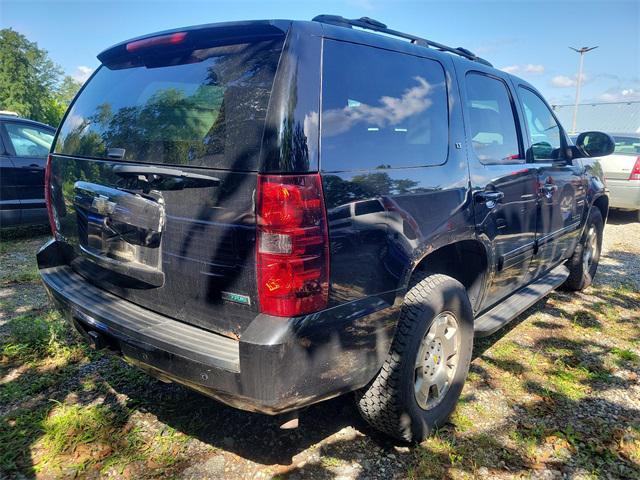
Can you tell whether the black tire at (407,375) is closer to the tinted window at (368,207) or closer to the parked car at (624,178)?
the tinted window at (368,207)

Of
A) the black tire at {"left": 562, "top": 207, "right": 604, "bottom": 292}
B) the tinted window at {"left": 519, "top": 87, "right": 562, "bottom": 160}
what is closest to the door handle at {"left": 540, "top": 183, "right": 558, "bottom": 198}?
the tinted window at {"left": 519, "top": 87, "right": 562, "bottom": 160}

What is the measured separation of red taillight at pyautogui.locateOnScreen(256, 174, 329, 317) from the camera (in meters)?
1.75

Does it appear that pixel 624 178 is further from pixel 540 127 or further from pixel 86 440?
pixel 86 440

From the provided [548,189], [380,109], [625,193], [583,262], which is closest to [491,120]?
[548,189]

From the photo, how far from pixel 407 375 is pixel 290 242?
3.14ft

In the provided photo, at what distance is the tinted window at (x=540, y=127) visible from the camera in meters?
3.64

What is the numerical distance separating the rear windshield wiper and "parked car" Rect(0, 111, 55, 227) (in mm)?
5002

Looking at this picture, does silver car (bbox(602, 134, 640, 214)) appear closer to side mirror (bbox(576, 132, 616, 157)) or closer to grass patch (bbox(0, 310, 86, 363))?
side mirror (bbox(576, 132, 616, 157))

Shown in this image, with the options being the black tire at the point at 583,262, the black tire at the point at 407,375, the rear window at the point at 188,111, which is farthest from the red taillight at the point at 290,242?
the black tire at the point at 583,262

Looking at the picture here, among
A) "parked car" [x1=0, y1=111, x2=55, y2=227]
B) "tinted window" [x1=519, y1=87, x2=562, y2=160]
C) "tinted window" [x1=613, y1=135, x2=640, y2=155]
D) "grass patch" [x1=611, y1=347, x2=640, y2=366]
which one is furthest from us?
"tinted window" [x1=613, y1=135, x2=640, y2=155]

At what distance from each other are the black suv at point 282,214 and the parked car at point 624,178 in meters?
6.82

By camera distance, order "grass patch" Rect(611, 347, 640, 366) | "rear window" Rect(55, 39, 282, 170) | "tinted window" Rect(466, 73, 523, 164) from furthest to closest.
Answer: "grass patch" Rect(611, 347, 640, 366) < "tinted window" Rect(466, 73, 523, 164) < "rear window" Rect(55, 39, 282, 170)

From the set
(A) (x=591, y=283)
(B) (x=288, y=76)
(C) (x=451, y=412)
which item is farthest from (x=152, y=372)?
(A) (x=591, y=283)

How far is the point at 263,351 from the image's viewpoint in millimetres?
1735
